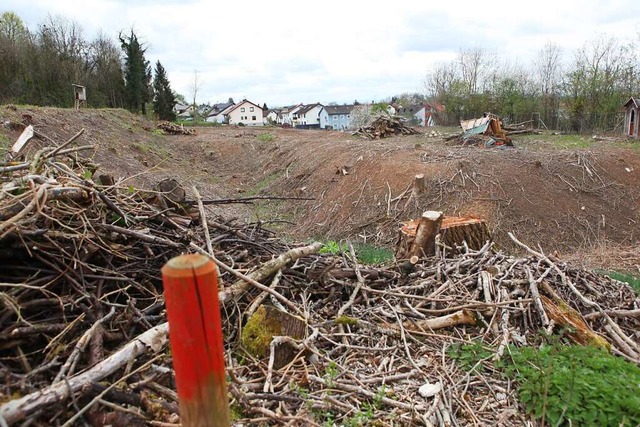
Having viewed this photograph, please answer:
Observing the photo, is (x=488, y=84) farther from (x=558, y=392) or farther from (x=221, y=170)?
(x=558, y=392)

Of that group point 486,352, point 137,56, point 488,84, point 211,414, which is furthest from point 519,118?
point 211,414

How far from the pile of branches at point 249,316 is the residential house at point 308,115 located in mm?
83034

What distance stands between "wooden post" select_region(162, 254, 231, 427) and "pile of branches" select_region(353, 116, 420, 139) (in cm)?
2313

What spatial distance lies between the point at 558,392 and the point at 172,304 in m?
2.35

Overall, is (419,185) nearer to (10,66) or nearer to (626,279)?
(626,279)

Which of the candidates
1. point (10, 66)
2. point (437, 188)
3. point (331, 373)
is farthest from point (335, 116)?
point (331, 373)

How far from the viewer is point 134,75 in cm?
3372

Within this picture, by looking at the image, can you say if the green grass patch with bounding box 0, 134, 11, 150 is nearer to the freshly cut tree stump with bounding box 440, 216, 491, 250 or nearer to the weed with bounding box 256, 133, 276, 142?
the freshly cut tree stump with bounding box 440, 216, 491, 250

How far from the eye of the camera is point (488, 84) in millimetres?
35062

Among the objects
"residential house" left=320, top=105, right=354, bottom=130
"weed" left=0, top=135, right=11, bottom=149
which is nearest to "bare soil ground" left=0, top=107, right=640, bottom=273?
"weed" left=0, top=135, right=11, bottom=149

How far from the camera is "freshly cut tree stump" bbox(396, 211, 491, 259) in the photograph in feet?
15.7

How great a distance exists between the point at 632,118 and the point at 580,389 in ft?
82.9

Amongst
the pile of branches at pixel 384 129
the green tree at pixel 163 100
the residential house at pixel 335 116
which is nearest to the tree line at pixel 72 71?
the green tree at pixel 163 100

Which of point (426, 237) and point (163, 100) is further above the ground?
point (163, 100)
